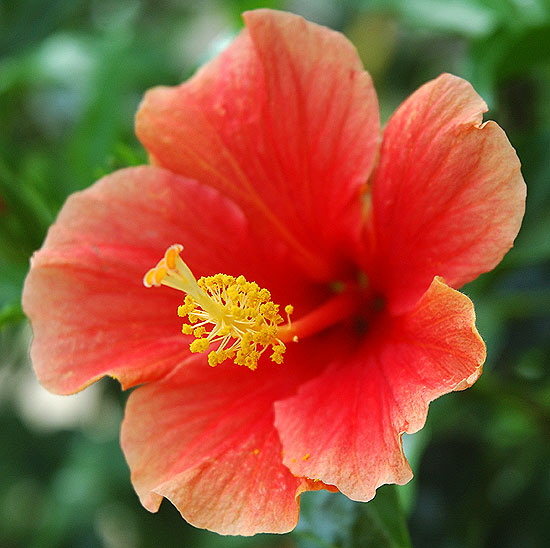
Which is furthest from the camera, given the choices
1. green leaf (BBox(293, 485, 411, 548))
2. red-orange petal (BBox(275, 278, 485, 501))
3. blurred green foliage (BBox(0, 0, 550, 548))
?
blurred green foliage (BBox(0, 0, 550, 548))

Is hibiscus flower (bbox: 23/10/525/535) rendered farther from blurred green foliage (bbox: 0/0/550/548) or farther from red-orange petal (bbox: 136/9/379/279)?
blurred green foliage (bbox: 0/0/550/548)

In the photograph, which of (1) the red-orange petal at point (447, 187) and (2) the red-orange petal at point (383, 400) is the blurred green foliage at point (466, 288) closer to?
(2) the red-orange petal at point (383, 400)

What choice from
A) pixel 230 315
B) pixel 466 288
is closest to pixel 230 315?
pixel 230 315

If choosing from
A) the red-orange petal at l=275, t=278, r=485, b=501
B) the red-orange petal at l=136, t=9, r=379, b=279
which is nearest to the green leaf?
the red-orange petal at l=275, t=278, r=485, b=501

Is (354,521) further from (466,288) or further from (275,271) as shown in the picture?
(466,288)

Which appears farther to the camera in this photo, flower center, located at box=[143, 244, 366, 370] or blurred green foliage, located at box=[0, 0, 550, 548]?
blurred green foliage, located at box=[0, 0, 550, 548]

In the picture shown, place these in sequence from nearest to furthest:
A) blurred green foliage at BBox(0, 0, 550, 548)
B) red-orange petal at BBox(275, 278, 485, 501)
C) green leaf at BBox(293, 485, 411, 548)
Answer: red-orange petal at BBox(275, 278, 485, 501), green leaf at BBox(293, 485, 411, 548), blurred green foliage at BBox(0, 0, 550, 548)

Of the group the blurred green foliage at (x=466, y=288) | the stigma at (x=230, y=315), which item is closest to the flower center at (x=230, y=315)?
the stigma at (x=230, y=315)

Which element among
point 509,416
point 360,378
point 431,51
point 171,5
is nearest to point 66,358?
point 360,378
